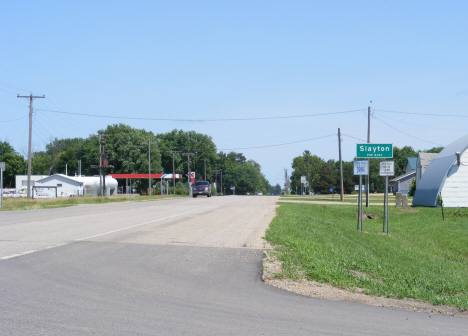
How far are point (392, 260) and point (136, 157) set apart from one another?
9261 cm

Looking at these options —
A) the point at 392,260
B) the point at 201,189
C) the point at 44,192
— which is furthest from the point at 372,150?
the point at 44,192

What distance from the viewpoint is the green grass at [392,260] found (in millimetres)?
7992

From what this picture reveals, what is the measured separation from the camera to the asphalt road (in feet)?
17.7

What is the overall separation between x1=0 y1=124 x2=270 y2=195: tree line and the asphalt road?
223 feet

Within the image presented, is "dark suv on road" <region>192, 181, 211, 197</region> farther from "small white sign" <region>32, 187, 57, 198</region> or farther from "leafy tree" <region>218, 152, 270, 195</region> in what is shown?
"leafy tree" <region>218, 152, 270, 195</region>

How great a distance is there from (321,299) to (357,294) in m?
0.78

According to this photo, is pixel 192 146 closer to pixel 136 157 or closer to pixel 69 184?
pixel 136 157

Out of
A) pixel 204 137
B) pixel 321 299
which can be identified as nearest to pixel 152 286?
pixel 321 299

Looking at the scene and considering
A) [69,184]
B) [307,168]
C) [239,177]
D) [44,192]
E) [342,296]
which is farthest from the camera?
[239,177]

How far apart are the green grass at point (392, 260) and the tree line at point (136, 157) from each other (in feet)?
203

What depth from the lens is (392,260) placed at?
13242 mm

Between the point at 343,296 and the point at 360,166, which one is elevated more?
the point at 360,166

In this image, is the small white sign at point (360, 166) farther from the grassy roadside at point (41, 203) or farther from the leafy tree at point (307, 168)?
the leafy tree at point (307, 168)

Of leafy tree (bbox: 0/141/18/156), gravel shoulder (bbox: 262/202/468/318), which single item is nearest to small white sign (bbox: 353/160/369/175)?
gravel shoulder (bbox: 262/202/468/318)
